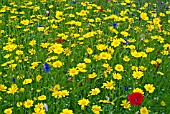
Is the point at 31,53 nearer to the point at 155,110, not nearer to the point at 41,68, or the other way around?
the point at 41,68

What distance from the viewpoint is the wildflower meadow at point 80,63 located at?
296 cm

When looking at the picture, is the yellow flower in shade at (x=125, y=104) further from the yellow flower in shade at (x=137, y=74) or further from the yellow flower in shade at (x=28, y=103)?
the yellow flower in shade at (x=28, y=103)

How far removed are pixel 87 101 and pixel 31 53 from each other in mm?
1043

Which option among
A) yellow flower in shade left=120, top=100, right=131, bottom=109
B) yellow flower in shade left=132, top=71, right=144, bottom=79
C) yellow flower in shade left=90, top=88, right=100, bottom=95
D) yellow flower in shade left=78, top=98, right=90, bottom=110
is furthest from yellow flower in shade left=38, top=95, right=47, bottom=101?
yellow flower in shade left=132, top=71, right=144, bottom=79

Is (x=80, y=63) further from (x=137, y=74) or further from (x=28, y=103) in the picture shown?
(x=28, y=103)

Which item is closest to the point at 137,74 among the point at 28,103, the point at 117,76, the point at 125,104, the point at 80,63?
the point at 117,76

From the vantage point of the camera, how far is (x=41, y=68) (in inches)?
137

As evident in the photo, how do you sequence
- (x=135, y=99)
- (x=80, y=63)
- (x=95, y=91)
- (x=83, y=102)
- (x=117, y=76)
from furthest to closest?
1. (x=80, y=63)
2. (x=117, y=76)
3. (x=95, y=91)
4. (x=83, y=102)
5. (x=135, y=99)

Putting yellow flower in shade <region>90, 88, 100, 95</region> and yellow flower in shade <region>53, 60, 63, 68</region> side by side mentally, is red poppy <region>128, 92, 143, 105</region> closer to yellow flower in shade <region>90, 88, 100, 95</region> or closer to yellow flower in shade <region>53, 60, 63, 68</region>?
yellow flower in shade <region>90, 88, 100, 95</region>

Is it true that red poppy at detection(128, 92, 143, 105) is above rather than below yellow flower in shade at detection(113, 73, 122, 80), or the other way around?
above

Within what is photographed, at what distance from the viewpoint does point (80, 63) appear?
3.33 metres

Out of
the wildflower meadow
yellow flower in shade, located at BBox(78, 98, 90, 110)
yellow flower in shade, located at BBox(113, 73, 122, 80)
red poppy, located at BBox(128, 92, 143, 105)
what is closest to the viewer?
red poppy, located at BBox(128, 92, 143, 105)

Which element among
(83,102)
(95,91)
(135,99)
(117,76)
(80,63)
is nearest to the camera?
(135,99)

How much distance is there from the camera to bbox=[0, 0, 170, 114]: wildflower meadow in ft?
9.72
